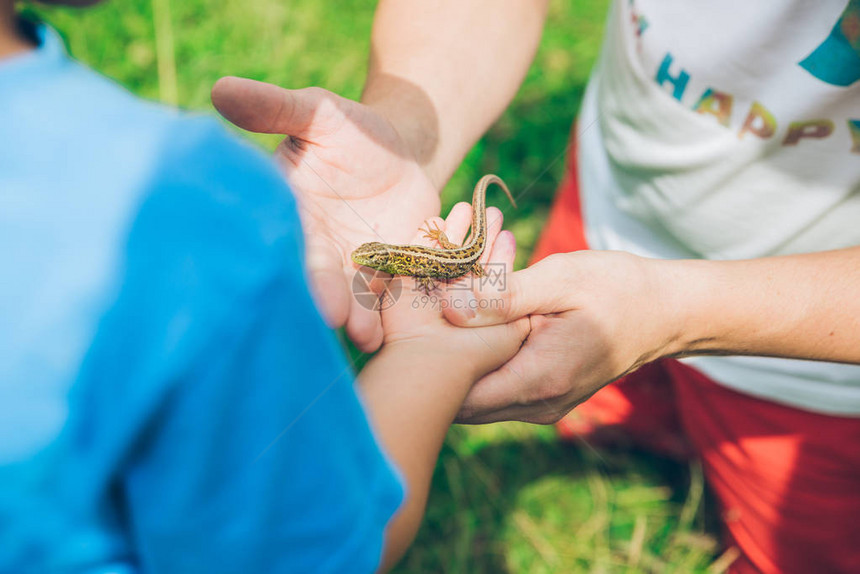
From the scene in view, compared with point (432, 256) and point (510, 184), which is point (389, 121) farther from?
point (510, 184)

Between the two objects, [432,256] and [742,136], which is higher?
[742,136]

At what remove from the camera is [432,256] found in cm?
317

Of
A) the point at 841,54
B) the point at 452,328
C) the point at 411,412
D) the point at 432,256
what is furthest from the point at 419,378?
the point at 841,54

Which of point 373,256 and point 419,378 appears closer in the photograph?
point 419,378

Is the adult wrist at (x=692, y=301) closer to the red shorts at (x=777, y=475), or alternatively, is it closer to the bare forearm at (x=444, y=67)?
the red shorts at (x=777, y=475)

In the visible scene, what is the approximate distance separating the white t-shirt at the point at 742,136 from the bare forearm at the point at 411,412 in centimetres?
171

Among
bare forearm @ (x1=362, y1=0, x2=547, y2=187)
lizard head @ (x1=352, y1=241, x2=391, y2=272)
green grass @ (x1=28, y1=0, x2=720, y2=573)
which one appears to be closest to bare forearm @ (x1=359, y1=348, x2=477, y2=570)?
lizard head @ (x1=352, y1=241, x2=391, y2=272)

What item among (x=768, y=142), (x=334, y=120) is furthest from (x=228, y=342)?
(x=768, y=142)

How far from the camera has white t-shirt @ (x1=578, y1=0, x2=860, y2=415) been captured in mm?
2537

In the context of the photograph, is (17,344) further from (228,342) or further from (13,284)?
(228,342)

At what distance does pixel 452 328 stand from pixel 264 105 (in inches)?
48.6

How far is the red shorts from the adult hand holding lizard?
6.80 ft

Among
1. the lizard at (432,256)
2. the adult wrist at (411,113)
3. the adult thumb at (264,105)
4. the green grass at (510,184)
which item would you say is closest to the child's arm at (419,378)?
the lizard at (432,256)

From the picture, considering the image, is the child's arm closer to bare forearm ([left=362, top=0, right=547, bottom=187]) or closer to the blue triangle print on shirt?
bare forearm ([left=362, top=0, right=547, bottom=187])
